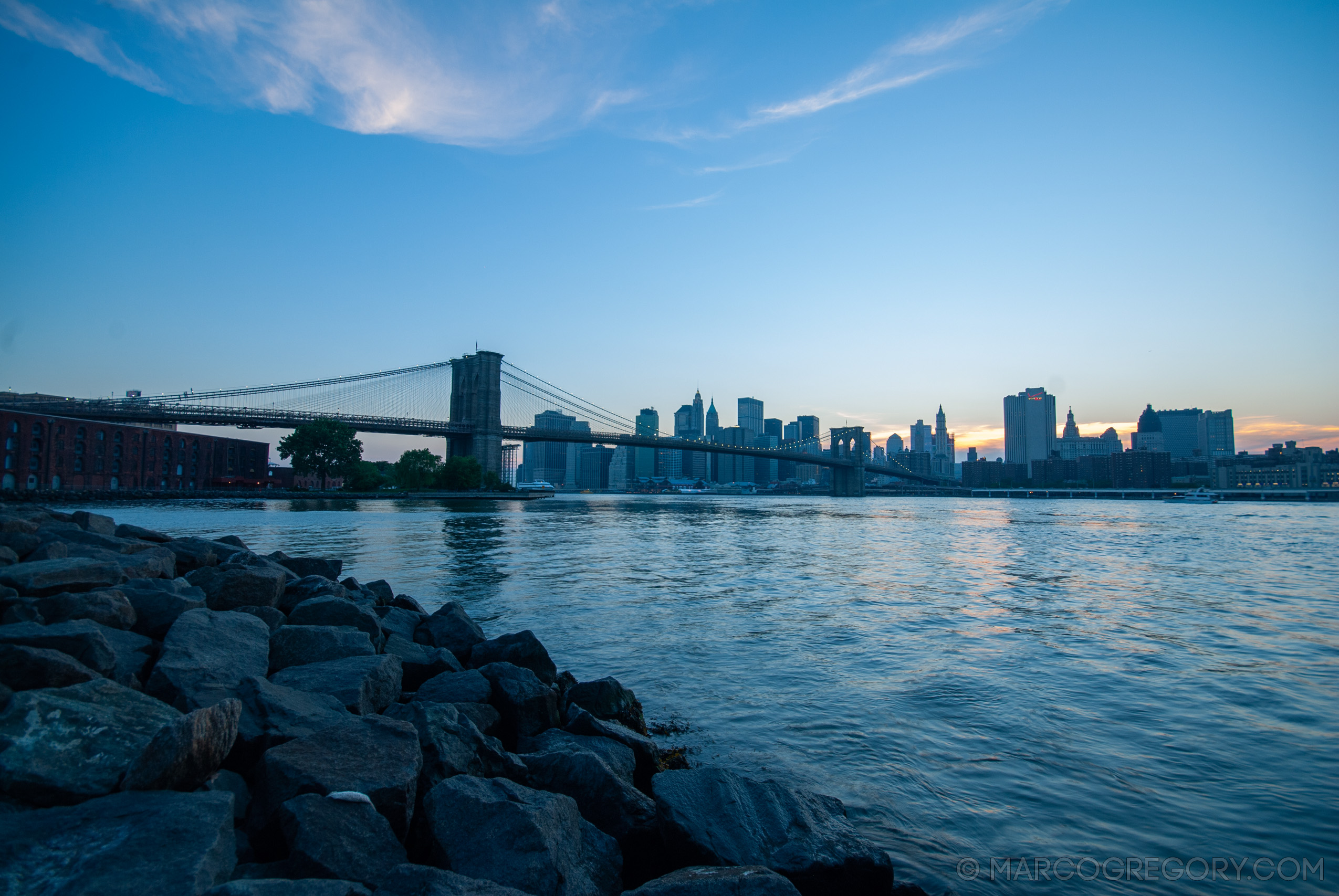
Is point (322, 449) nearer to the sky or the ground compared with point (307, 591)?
nearer to the sky

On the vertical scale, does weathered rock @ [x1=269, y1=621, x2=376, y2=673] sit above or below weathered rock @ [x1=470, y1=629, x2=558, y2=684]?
above

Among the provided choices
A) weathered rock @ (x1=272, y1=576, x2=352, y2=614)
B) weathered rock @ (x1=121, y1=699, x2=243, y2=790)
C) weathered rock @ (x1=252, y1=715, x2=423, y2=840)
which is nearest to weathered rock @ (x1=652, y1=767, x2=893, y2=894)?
weathered rock @ (x1=252, y1=715, x2=423, y2=840)

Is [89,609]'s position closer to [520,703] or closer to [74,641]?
[74,641]

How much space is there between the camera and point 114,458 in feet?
234

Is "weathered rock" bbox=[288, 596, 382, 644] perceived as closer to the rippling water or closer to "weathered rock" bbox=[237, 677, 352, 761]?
"weathered rock" bbox=[237, 677, 352, 761]

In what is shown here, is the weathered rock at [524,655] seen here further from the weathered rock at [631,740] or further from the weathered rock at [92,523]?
the weathered rock at [92,523]

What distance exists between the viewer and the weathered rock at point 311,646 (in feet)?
18.5

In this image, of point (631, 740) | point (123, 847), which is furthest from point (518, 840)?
point (631, 740)

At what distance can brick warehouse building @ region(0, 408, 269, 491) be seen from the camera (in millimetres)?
58875

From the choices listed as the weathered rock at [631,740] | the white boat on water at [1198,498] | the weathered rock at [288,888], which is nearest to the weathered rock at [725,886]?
the weathered rock at [288,888]

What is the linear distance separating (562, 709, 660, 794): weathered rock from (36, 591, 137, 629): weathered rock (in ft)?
12.8

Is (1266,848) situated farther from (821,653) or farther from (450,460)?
(450,460)

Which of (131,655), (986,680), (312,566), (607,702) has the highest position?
(131,655)

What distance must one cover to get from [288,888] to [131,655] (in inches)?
141
